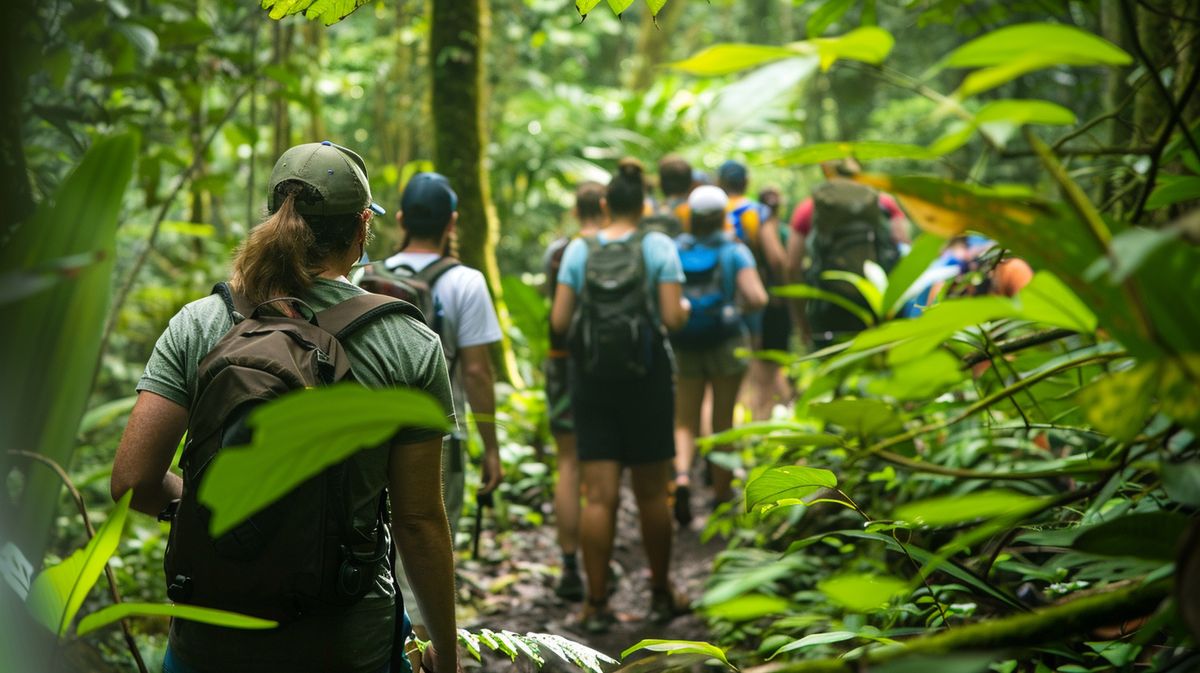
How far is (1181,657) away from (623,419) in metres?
4.04

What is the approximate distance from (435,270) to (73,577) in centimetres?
277

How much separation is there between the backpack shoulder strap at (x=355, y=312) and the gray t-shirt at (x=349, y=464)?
0.02 metres

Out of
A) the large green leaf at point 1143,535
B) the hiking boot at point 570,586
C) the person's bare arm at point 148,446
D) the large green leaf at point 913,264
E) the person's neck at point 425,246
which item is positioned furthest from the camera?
the hiking boot at point 570,586

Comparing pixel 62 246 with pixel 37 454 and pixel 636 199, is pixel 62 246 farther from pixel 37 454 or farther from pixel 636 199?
pixel 636 199

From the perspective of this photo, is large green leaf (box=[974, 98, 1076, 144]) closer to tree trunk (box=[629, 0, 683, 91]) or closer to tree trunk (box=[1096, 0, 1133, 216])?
tree trunk (box=[1096, 0, 1133, 216])

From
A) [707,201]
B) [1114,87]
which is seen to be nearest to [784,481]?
[1114,87]

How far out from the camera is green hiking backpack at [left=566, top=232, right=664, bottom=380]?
484 cm

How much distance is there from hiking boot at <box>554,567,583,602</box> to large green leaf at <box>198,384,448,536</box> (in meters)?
4.79

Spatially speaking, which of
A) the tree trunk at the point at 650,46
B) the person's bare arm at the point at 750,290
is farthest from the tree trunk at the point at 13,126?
the tree trunk at the point at 650,46

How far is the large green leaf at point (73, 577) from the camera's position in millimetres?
1228

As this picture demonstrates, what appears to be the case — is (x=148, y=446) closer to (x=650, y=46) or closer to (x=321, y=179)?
(x=321, y=179)

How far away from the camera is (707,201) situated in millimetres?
6238

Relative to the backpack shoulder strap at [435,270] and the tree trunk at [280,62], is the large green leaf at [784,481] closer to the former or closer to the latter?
the backpack shoulder strap at [435,270]

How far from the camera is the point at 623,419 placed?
5004mm
